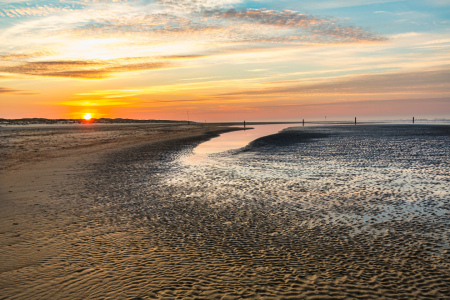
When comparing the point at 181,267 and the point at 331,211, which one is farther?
the point at 331,211

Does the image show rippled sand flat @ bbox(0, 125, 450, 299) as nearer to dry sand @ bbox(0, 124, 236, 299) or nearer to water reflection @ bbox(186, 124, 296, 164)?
dry sand @ bbox(0, 124, 236, 299)

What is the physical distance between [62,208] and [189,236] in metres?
5.22

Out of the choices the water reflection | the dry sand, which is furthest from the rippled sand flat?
the water reflection

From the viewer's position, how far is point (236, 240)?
792 cm

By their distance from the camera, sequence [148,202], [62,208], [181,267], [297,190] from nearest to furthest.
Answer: [181,267], [62,208], [148,202], [297,190]

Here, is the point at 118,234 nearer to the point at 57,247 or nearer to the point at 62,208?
the point at 57,247

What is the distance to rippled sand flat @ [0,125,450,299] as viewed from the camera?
565 cm

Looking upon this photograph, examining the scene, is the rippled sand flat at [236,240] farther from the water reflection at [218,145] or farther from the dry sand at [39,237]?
the water reflection at [218,145]

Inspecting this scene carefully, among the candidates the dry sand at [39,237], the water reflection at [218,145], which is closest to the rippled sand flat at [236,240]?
the dry sand at [39,237]

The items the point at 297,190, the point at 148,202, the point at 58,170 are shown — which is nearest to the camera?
the point at 148,202

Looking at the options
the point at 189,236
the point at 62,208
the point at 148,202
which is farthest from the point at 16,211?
the point at 189,236

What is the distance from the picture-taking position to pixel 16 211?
421 inches

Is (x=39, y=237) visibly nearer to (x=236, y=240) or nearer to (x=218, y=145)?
(x=236, y=240)

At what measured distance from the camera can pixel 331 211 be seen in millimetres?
10430
